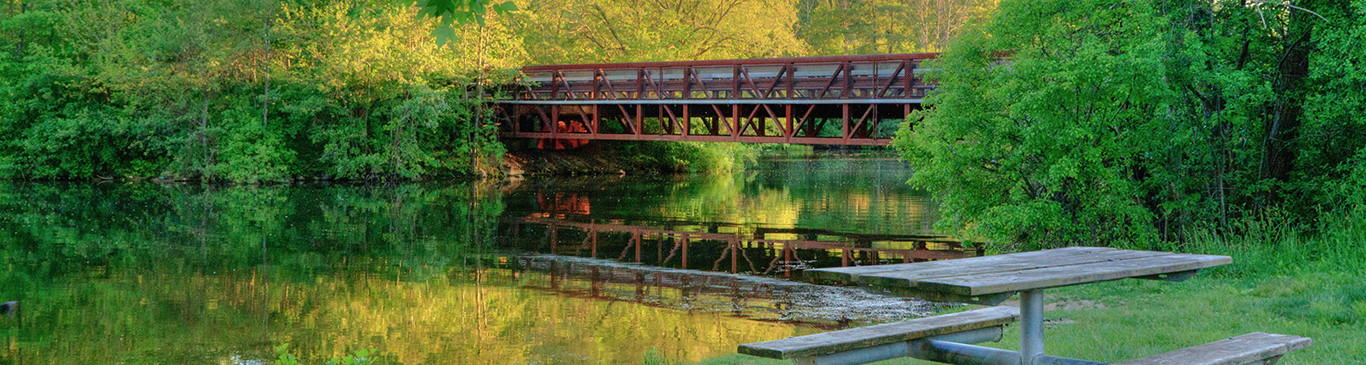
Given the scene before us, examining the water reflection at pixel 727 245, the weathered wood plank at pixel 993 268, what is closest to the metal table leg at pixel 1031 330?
the weathered wood plank at pixel 993 268

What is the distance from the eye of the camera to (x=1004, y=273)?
192 inches

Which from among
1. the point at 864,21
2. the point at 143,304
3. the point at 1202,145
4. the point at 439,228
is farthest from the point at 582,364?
the point at 864,21

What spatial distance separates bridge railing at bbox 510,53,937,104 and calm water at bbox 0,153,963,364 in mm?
3084

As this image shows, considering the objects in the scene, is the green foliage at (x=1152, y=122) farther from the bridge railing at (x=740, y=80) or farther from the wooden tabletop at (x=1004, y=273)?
the bridge railing at (x=740, y=80)

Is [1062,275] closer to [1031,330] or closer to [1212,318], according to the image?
[1031,330]

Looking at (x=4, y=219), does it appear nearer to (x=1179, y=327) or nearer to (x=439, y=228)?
(x=439, y=228)

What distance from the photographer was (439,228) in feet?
69.1

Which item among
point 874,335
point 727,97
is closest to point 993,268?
point 874,335

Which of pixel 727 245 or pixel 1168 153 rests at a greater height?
pixel 1168 153

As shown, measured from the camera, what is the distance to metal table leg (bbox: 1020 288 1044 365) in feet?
17.7

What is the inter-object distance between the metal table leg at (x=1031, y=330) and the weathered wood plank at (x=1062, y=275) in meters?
0.29

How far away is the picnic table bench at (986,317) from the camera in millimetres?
4594

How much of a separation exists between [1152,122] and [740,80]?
66.9 feet

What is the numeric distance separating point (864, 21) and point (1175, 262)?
62223 mm
